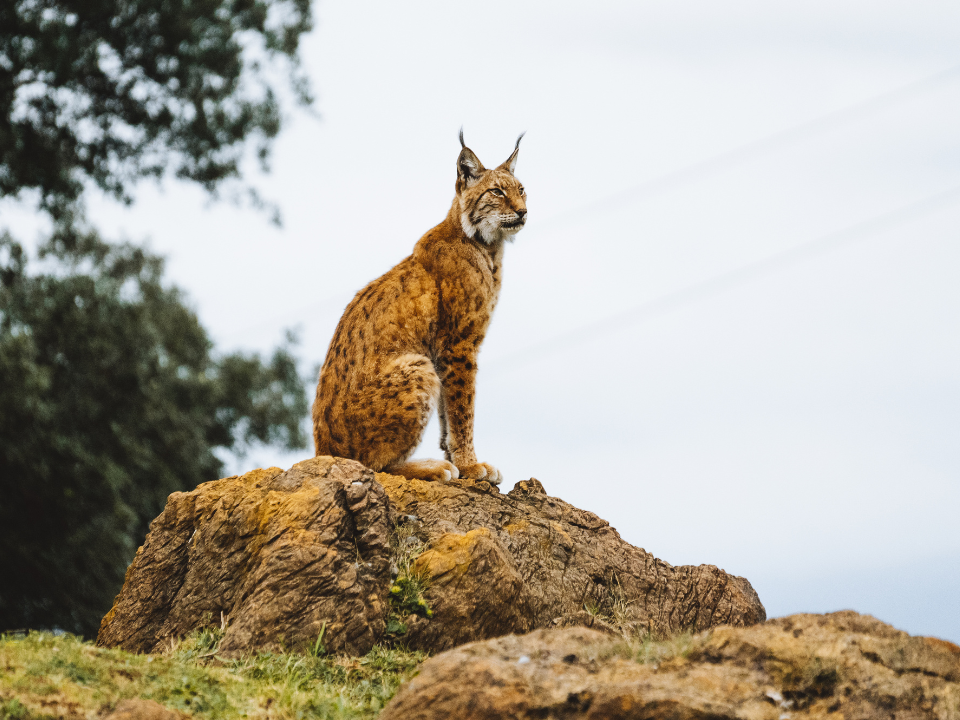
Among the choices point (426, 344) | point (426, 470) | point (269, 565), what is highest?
point (426, 344)

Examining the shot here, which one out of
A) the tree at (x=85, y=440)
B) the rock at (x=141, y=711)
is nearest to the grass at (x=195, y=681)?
the rock at (x=141, y=711)

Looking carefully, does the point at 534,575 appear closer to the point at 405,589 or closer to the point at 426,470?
the point at 405,589

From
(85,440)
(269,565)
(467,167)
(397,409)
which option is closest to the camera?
(269,565)

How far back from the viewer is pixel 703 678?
407 centimetres

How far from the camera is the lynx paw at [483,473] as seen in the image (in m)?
7.21

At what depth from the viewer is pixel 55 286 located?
1554cm

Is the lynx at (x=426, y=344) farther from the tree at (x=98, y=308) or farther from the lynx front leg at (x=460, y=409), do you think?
the tree at (x=98, y=308)

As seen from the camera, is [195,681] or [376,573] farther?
[376,573]

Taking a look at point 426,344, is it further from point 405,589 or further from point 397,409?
point 405,589

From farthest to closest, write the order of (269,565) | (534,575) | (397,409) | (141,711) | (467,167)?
(467,167) → (397,409) → (534,575) → (269,565) → (141,711)

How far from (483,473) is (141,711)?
3401 mm

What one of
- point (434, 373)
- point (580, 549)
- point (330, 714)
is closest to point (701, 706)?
point (330, 714)

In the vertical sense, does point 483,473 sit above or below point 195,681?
above

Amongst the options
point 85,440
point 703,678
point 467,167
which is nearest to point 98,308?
point 85,440
